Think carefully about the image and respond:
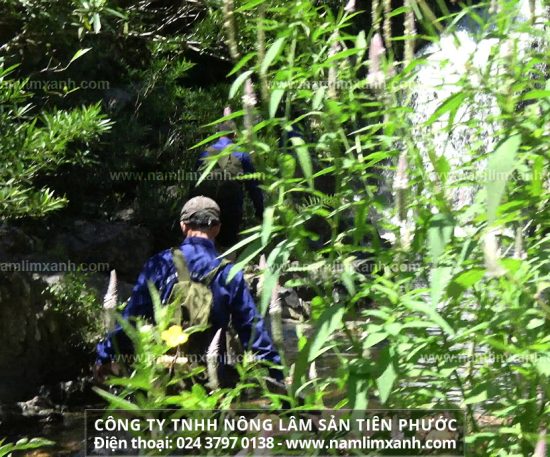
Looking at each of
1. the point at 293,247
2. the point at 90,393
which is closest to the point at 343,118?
the point at 293,247

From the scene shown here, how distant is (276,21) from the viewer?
6.08 feet

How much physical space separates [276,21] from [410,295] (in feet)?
2.12

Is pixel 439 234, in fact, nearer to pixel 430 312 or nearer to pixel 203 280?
pixel 430 312

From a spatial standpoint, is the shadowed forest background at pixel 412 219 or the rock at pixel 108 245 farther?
the rock at pixel 108 245

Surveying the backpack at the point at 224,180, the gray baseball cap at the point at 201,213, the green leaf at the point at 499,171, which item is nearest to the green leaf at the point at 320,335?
the green leaf at the point at 499,171

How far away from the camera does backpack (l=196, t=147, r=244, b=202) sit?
6391 mm

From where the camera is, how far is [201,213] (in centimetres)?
377

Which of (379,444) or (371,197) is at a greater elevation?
(371,197)

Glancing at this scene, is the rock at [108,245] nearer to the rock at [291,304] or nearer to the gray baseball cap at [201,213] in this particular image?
the rock at [291,304]

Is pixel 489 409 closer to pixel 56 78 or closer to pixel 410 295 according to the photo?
pixel 410 295

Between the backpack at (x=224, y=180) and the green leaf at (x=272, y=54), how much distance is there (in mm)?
3672

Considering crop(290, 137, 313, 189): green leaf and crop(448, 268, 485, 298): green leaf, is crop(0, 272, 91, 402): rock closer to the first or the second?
crop(290, 137, 313, 189): green leaf

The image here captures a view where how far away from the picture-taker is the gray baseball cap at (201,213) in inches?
148

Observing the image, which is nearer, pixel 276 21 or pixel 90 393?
pixel 276 21
